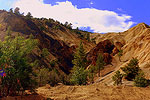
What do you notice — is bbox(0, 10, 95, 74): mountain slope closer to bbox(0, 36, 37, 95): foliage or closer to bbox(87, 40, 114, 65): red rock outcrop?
bbox(87, 40, 114, 65): red rock outcrop

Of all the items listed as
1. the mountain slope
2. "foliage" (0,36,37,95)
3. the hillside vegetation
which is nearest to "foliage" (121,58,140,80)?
the hillside vegetation

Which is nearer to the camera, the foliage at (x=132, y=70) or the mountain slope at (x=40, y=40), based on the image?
the foliage at (x=132, y=70)

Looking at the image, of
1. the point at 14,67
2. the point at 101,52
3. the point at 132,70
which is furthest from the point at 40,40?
the point at 14,67

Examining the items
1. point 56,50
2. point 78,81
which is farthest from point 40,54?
point 78,81

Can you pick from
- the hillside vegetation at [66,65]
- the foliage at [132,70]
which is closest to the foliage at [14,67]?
the hillside vegetation at [66,65]

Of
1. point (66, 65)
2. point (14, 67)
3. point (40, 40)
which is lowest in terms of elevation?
point (66, 65)

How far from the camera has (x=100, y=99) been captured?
15.9 m

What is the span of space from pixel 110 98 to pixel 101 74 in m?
44.4

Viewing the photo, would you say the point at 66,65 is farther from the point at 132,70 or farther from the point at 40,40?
the point at 132,70

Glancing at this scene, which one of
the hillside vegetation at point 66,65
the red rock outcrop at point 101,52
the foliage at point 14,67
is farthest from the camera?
the red rock outcrop at point 101,52

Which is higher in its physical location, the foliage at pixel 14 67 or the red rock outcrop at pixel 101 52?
the red rock outcrop at pixel 101 52

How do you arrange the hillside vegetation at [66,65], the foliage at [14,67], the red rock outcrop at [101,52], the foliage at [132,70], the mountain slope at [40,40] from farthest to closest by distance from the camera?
the red rock outcrop at [101,52] → the mountain slope at [40,40] → the foliage at [132,70] → the hillside vegetation at [66,65] → the foliage at [14,67]

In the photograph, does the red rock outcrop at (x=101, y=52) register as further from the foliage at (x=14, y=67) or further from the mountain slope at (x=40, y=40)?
the foliage at (x=14, y=67)

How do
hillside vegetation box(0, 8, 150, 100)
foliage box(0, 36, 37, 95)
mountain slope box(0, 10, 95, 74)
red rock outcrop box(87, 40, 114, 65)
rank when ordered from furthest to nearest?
1. red rock outcrop box(87, 40, 114, 65)
2. mountain slope box(0, 10, 95, 74)
3. hillside vegetation box(0, 8, 150, 100)
4. foliage box(0, 36, 37, 95)
